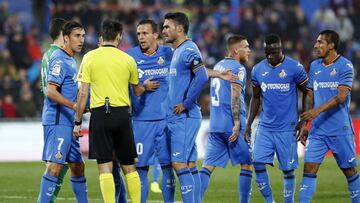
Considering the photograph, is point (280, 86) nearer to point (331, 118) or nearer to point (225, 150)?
point (331, 118)

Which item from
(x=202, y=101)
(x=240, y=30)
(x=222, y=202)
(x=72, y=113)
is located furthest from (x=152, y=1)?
(x=72, y=113)

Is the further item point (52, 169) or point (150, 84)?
point (150, 84)

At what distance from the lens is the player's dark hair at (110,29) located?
10.6m

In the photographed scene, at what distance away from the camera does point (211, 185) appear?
1616 centimetres

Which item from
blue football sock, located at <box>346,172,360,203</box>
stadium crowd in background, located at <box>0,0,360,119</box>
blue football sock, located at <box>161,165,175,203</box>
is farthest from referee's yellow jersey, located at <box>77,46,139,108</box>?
stadium crowd in background, located at <box>0,0,360,119</box>

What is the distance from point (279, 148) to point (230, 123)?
84cm

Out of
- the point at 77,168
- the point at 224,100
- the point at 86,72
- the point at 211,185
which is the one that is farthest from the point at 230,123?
the point at 211,185

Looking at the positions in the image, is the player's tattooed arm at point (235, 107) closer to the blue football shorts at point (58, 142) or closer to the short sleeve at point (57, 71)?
the blue football shorts at point (58, 142)

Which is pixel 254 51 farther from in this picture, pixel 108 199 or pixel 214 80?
pixel 108 199

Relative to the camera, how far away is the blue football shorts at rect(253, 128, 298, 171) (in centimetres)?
1216

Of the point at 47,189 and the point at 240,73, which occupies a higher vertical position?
the point at 240,73

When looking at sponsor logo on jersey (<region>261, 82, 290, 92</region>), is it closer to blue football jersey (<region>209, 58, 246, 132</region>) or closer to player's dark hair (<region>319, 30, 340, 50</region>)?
blue football jersey (<region>209, 58, 246, 132</region>)

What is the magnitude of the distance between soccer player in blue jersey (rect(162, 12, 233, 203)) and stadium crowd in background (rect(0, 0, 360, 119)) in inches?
459

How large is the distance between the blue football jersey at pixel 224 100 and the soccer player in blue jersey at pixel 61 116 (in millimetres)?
2168
